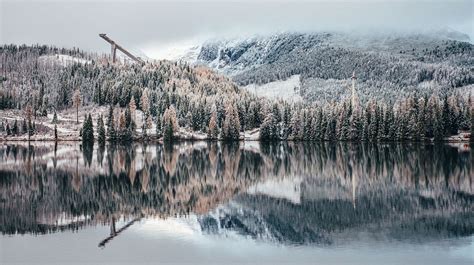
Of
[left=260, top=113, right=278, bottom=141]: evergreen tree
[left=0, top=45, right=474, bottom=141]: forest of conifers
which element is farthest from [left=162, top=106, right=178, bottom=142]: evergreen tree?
[left=260, top=113, right=278, bottom=141]: evergreen tree

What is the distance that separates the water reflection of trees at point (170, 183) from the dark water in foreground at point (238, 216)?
0.13 meters

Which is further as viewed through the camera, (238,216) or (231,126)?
(231,126)

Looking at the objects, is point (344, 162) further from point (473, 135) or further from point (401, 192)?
point (473, 135)

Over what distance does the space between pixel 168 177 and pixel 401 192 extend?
24.4 metres

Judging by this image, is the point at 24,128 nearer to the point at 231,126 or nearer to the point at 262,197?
the point at 231,126

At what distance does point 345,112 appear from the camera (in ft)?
509

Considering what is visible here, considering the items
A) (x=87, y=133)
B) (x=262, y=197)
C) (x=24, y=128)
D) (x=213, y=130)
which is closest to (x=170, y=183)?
(x=262, y=197)

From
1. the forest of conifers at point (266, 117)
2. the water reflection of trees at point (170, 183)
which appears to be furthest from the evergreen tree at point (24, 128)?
the water reflection of trees at point (170, 183)

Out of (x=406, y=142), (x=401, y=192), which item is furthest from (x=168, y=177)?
(x=406, y=142)

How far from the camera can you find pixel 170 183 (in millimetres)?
57031

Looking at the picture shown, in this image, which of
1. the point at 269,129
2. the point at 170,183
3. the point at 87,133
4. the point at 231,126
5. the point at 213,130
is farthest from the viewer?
the point at 213,130

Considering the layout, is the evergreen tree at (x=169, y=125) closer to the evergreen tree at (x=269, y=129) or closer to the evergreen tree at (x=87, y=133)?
the evergreen tree at (x=87, y=133)

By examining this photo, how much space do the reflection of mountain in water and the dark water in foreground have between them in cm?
10

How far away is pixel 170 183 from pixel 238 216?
17.7m
